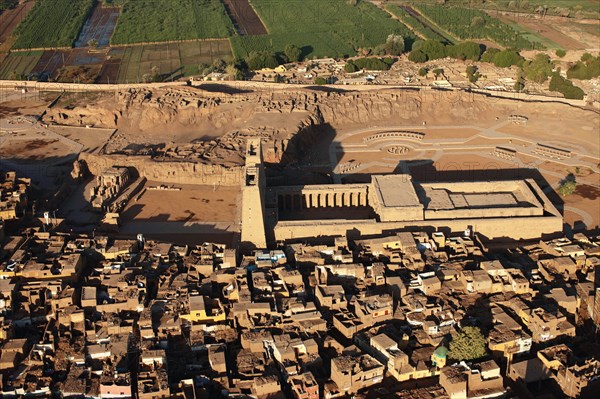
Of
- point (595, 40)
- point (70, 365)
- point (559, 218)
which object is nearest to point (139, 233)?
point (70, 365)

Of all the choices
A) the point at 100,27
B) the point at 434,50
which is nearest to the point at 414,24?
the point at 434,50

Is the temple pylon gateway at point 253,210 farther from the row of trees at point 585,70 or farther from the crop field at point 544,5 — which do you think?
the crop field at point 544,5

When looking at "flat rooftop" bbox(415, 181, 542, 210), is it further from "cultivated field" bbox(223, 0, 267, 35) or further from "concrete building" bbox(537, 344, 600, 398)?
"cultivated field" bbox(223, 0, 267, 35)

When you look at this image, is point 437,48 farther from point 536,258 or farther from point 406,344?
point 406,344

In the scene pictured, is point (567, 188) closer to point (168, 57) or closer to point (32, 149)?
point (32, 149)

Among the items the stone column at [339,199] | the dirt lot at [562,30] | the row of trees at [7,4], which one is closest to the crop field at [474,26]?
the dirt lot at [562,30]
